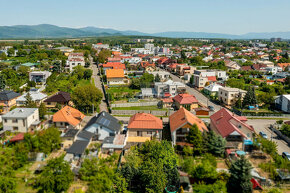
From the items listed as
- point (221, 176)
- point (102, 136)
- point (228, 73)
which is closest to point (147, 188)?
point (221, 176)

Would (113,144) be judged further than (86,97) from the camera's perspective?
No

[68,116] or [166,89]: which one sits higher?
[166,89]

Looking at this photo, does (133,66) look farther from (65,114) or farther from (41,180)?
(41,180)

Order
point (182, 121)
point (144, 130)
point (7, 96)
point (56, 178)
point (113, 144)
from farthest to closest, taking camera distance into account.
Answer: point (7, 96) → point (144, 130) → point (182, 121) → point (113, 144) → point (56, 178)

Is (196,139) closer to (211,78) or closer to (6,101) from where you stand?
(6,101)

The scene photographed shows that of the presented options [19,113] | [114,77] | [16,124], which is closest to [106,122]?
[16,124]

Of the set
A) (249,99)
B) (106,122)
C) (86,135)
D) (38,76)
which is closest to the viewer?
(86,135)

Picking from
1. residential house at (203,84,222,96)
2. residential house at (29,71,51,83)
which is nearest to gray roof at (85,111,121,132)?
residential house at (203,84,222,96)
